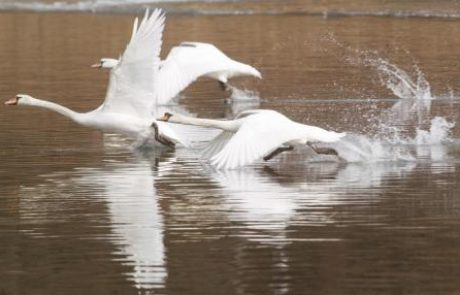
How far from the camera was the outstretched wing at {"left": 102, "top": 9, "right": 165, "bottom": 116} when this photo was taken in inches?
659

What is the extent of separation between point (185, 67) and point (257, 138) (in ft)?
23.7

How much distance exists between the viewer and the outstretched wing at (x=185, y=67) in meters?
21.3

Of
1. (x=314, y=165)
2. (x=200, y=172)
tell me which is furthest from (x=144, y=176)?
(x=314, y=165)

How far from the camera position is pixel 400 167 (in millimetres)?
14867

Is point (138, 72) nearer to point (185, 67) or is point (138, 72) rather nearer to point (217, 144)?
point (217, 144)

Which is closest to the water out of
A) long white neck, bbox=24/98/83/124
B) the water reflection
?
the water reflection

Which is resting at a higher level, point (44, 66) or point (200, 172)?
point (44, 66)

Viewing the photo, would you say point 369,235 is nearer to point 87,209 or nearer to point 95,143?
point 87,209

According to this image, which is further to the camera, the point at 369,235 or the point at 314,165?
the point at 314,165

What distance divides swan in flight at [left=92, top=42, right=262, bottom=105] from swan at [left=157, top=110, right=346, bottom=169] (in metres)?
5.57

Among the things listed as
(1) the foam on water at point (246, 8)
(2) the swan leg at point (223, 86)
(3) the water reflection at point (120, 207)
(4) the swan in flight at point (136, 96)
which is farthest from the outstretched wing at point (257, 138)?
(1) the foam on water at point (246, 8)

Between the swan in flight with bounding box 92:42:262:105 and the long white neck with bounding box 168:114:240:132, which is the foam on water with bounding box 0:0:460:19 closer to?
the swan in flight with bounding box 92:42:262:105

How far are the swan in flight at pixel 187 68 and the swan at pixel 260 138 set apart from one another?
5572 millimetres

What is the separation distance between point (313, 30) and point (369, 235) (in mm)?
23092
